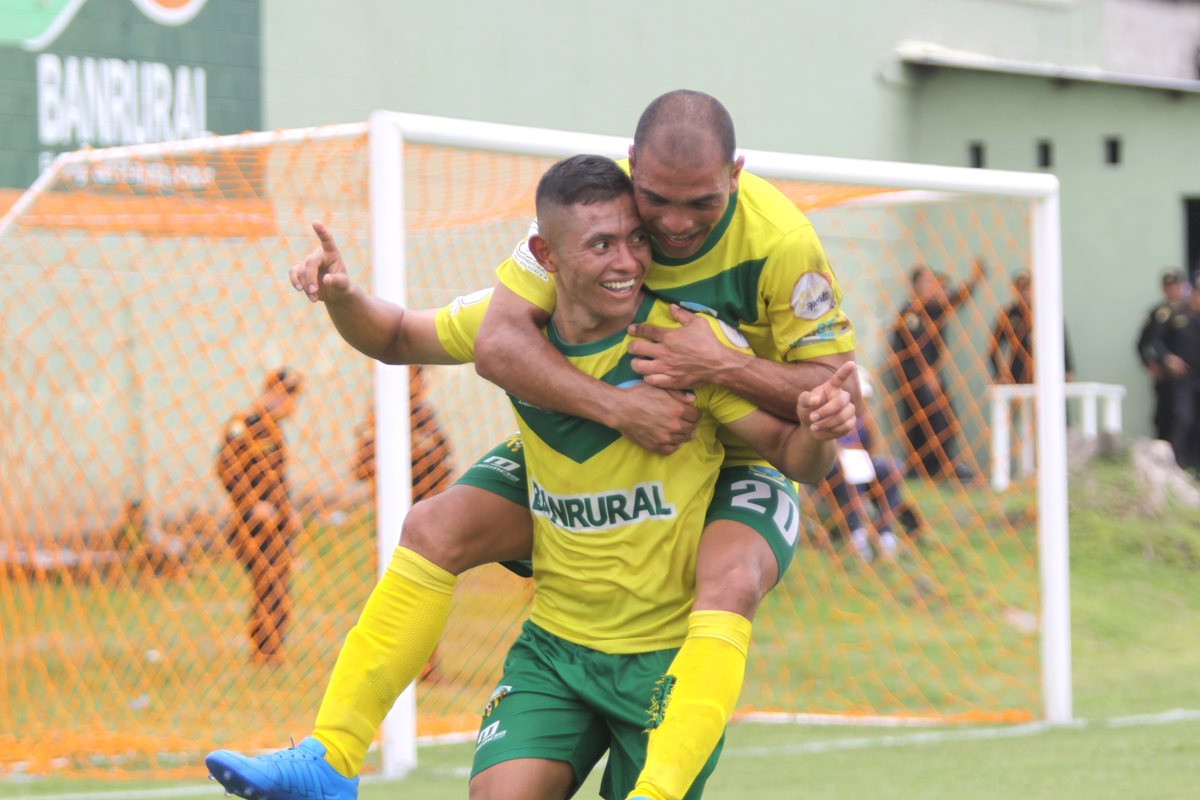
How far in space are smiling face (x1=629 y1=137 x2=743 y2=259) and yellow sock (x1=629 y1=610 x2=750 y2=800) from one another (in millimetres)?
881

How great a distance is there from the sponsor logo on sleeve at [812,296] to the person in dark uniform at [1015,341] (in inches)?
223

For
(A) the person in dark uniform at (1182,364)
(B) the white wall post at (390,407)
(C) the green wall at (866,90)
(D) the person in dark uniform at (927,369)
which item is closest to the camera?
(B) the white wall post at (390,407)

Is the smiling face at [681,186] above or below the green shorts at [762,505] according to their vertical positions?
above

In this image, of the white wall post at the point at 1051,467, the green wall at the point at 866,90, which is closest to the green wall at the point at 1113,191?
the green wall at the point at 866,90

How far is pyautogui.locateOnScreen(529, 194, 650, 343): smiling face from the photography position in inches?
142

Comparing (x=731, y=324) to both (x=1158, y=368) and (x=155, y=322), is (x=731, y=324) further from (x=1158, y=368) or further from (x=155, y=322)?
(x=1158, y=368)

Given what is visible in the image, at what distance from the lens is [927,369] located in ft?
35.2

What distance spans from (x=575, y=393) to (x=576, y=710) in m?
0.80

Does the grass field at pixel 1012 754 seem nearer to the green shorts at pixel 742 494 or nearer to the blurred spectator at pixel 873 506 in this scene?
the blurred spectator at pixel 873 506

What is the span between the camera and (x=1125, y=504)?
1352 cm

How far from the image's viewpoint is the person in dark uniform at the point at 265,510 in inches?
319

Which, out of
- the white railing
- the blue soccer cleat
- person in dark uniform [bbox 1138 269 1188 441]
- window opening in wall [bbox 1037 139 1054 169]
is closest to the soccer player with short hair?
the blue soccer cleat

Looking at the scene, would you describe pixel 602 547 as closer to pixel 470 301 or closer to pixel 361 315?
pixel 470 301

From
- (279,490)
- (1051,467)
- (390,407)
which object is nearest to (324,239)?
(390,407)
